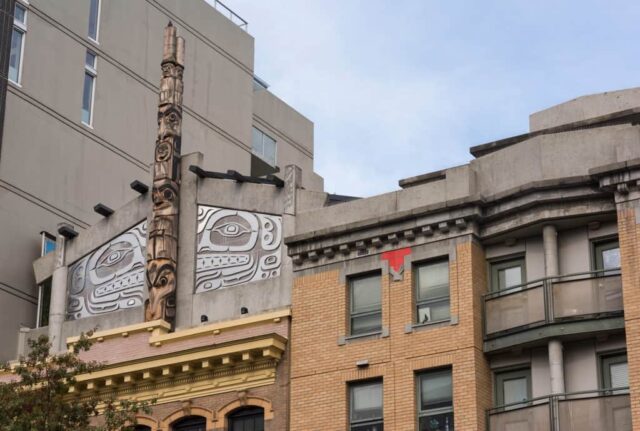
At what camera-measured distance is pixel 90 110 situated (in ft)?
191

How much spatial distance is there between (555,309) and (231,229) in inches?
451

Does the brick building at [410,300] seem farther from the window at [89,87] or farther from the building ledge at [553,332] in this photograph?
the window at [89,87]

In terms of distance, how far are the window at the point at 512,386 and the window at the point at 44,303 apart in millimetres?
18641

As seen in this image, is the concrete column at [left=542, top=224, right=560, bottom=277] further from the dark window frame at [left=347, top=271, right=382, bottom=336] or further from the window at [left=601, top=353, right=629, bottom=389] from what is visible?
the dark window frame at [left=347, top=271, right=382, bottom=336]

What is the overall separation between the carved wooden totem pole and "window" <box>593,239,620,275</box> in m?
13.3

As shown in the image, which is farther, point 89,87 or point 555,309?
point 89,87

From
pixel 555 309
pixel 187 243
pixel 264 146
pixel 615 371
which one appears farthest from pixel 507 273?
pixel 264 146

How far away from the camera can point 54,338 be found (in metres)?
45.0

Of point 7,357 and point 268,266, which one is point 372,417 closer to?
point 268,266

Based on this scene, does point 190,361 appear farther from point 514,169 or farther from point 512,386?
point 514,169

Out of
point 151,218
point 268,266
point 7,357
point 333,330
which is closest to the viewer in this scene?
point 333,330

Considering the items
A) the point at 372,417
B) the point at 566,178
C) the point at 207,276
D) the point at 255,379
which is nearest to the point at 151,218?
the point at 207,276

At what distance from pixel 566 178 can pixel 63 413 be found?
47.1 ft

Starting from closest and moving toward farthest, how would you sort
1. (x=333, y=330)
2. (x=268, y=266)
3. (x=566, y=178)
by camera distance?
(x=566, y=178) → (x=333, y=330) → (x=268, y=266)
